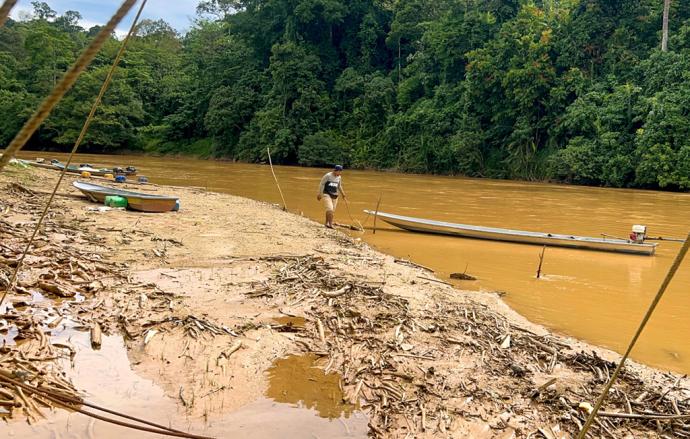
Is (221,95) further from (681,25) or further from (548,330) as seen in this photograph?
(548,330)

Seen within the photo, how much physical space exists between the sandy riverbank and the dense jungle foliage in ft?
71.8

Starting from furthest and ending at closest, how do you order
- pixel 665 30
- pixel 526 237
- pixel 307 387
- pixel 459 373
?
pixel 665 30, pixel 526 237, pixel 459 373, pixel 307 387

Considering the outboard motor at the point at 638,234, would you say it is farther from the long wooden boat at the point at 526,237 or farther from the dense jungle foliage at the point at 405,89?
the dense jungle foliage at the point at 405,89

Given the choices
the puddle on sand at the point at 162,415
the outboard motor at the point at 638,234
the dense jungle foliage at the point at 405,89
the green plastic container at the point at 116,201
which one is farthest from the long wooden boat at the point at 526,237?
the dense jungle foliage at the point at 405,89

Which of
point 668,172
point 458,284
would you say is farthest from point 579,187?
point 458,284

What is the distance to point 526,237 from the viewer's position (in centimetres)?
1016

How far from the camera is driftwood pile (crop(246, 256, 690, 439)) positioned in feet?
10.3

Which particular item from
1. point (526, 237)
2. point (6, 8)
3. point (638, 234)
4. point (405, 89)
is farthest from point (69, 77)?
point (405, 89)

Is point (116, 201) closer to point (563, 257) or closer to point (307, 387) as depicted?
point (307, 387)

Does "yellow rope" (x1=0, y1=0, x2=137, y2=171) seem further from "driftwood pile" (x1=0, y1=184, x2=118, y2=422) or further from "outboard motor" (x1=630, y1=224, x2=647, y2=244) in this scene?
"outboard motor" (x1=630, y1=224, x2=647, y2=244)

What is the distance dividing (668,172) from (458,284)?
2024 centimetres

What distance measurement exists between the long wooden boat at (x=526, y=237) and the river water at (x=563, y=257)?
13 cm

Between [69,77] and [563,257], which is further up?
[69,77]

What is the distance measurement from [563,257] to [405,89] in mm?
27625
